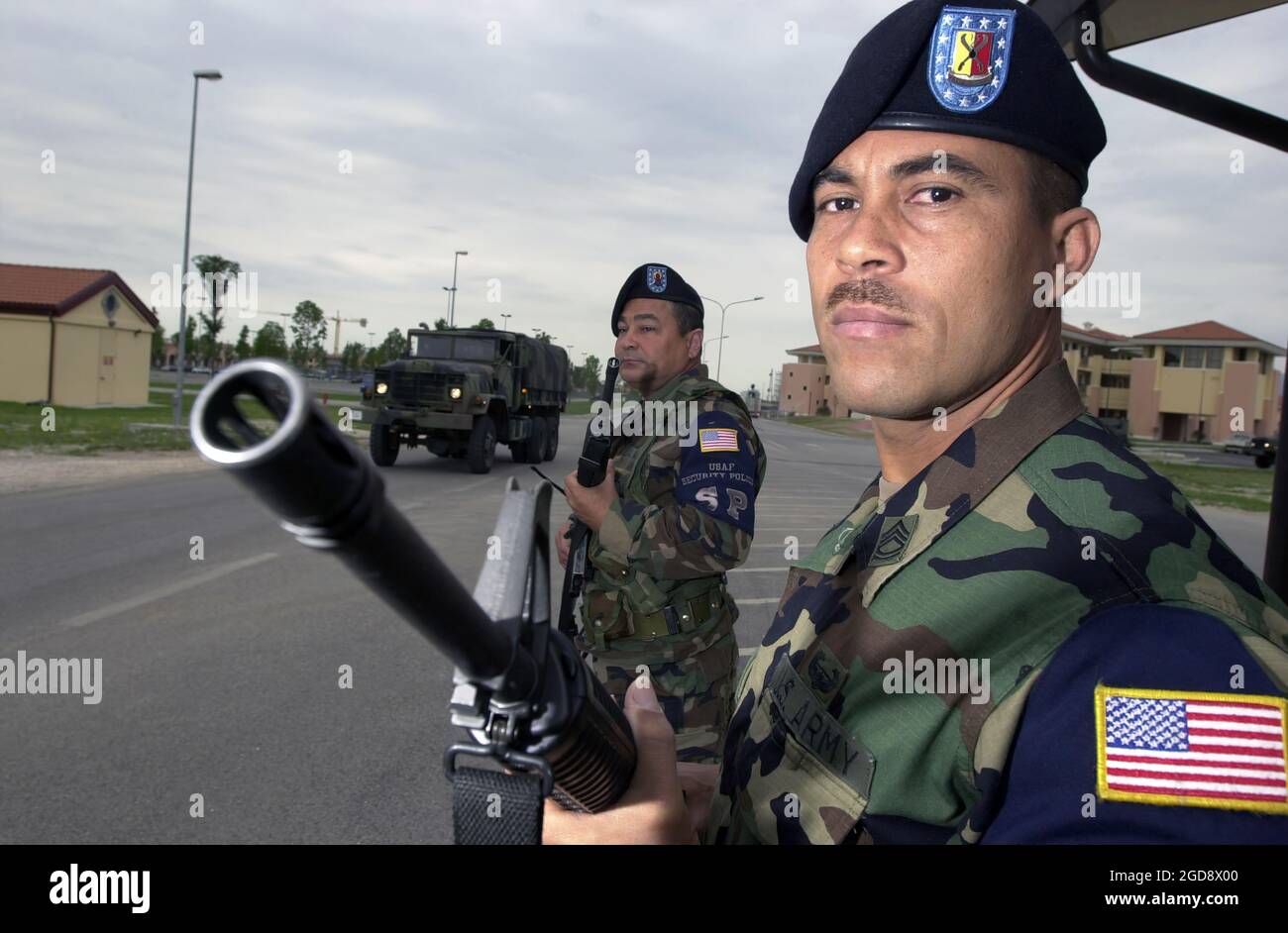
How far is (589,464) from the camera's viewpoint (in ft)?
10.6

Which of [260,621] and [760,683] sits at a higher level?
[760,683]

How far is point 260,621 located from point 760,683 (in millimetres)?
5071

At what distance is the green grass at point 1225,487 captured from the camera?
57.8 feet

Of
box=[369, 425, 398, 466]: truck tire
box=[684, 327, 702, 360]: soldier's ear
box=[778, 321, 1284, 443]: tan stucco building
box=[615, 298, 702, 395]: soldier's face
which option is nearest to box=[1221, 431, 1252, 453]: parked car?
box=[778, 321, 1284, 443]: tan stucco building

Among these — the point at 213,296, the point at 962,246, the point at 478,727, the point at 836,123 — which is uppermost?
the point at 213,296

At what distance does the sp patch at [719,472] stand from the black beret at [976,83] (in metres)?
1.63

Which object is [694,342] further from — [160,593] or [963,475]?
[160,593]

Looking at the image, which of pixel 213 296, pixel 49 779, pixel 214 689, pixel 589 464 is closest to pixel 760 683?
pixel 589 464

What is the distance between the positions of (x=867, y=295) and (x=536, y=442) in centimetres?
1751

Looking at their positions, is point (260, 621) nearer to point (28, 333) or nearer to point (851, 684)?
point (851, 684)

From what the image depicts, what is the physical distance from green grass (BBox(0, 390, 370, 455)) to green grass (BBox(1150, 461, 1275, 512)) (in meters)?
16.0

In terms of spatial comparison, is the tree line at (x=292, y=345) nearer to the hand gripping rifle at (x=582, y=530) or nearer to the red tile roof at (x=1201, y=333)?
the hand gripping rifle at (x=582, y=530)

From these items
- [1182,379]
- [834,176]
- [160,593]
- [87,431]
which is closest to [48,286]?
[87,431]

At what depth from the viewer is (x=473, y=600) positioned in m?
0.67
